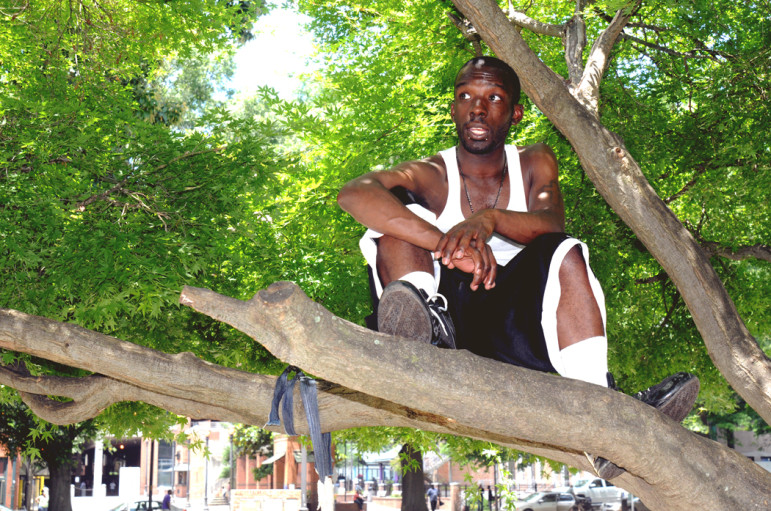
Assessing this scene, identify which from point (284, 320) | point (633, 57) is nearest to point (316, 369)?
point (284, 320)

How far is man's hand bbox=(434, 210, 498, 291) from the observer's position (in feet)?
9.04

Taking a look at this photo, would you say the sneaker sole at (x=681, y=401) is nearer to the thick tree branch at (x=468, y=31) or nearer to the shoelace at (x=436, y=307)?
the shoelace at (x=436, y=307)

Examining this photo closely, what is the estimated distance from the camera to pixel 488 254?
2801mm

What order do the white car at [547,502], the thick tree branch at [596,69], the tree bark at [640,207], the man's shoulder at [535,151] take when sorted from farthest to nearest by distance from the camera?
the white car at [547,502] → the thick tree branch at [596,69] → the tree bark at [640,207] → the man's shoulder at [535,151]

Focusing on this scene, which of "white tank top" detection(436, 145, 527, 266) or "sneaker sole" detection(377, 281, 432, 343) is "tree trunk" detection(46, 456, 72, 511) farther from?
"sneaker sole" detection(377, 281, 432, 343)

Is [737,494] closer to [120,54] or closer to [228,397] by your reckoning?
[228,397]

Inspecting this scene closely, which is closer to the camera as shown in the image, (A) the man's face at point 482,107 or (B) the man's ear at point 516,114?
(A) the man's face at point 482,107

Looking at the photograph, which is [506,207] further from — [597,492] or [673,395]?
[597,492]

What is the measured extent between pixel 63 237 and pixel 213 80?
80.8 ft

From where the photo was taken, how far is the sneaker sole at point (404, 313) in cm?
271

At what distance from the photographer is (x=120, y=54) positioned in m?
9.08

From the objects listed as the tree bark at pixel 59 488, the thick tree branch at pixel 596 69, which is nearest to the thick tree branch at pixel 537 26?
the thick tree branch at pixel 596 69

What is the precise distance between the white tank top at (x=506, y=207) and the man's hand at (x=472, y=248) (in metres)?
0.51

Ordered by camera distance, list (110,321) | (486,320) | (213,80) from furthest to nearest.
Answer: (213,80)
(110,321)
(486,320)
